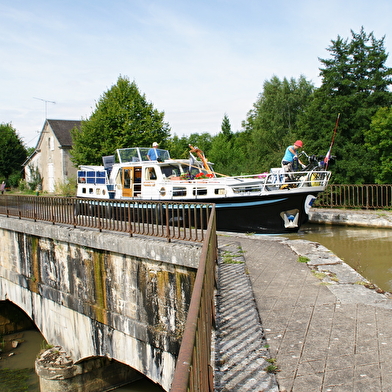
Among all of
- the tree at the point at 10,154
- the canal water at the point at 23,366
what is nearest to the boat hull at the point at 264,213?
the canal water at the point at 23,366

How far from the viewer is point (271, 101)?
40156 millimetres

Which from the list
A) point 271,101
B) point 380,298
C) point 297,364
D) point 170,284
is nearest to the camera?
point 297,364

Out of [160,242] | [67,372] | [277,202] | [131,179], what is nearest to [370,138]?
[277,202]

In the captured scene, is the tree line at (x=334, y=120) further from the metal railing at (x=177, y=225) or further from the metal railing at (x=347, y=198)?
the metal railing at (x=177, y=225)

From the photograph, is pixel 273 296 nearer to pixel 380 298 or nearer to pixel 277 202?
pixel 380 298

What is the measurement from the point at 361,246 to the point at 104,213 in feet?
25.2

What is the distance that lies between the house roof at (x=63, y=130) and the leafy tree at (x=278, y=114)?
18.7 meters

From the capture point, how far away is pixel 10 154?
172 ft

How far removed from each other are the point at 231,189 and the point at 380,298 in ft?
25.3

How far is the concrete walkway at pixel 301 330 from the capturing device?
3.53m

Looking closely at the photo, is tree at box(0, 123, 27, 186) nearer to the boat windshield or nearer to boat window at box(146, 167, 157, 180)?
the boat windshield

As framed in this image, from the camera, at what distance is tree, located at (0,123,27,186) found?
51.9m

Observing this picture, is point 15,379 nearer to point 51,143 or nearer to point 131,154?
point 131,154

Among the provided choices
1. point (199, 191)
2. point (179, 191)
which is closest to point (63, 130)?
point (179, 191)
